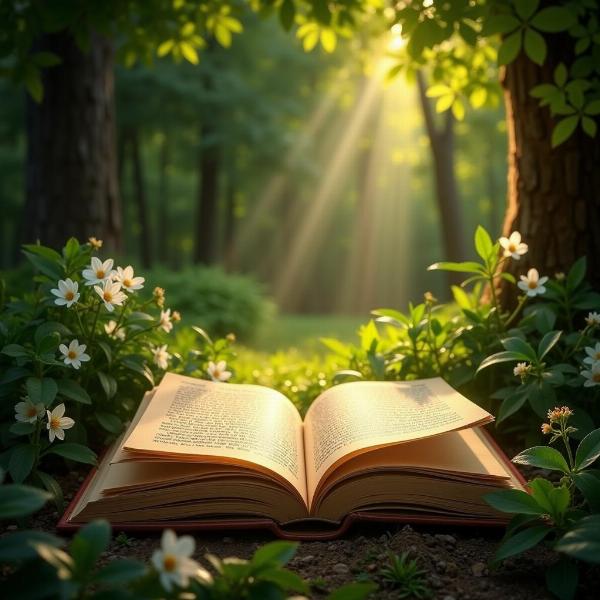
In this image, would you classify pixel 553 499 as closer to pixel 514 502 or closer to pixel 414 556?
pixel 514 502

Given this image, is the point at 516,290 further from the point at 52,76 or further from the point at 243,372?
the point at 52,76

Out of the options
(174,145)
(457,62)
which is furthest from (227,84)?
(457,62)

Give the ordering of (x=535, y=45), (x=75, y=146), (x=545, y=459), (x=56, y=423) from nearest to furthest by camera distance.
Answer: (x=545, y=459) < (x=56, y=423) < (x=535, y=45) < (x=75, y=146)

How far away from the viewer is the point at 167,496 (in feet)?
5.40

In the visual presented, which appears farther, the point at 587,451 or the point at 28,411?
the point at 28,411

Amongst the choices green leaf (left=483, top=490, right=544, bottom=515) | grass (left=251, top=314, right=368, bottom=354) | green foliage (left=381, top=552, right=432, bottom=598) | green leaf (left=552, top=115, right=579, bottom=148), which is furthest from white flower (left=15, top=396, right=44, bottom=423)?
grass (left=251, top=314, right=368, bottom=354)

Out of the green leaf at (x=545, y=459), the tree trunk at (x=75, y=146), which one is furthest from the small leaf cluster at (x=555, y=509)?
the tree trunk at (x=75, y=146)

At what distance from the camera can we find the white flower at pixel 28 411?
1.69 meters

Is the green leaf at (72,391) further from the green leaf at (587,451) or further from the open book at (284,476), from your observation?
the green leaf at (587,451)

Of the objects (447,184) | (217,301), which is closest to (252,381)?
(217,301)

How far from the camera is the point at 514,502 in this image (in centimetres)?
144

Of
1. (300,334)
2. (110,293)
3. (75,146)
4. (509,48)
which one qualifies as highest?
(509,48)

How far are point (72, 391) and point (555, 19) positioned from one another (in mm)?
2124

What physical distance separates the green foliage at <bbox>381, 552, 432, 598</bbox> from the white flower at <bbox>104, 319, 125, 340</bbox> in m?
1.17
